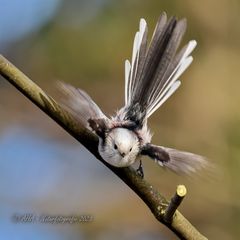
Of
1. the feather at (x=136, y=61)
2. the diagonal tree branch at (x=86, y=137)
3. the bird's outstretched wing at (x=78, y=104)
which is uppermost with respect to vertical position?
the feather at (x=136, y=61)

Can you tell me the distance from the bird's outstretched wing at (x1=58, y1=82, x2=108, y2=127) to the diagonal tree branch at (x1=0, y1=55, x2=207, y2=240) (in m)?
0.04

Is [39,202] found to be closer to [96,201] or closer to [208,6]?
[96,201]

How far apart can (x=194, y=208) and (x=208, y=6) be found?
939mm

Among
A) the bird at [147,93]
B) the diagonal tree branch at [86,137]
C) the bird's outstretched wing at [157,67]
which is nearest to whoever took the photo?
the diagonal tree branch at [86,137]

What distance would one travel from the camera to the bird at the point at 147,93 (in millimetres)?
1072

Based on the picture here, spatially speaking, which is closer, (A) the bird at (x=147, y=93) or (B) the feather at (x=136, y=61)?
(A) the bird at (x=147, y=93)

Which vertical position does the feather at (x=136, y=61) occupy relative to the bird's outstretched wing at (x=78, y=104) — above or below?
above

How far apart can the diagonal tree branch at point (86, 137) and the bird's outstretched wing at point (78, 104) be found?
35 millimetres

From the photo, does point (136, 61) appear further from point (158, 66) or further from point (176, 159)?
point (176, 159)

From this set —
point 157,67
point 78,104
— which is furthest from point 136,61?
point 78,104

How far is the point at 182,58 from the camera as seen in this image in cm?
119

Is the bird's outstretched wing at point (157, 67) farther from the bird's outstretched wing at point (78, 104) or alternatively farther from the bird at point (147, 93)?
the bird's outstretched wing at point (78, 104)

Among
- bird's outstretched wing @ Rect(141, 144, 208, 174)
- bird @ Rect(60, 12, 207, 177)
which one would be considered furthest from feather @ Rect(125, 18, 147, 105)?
bird's outstretched wing @ Rect(141, 144, 208, 174)

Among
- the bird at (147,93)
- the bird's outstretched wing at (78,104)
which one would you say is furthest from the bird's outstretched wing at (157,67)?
the bird's outstretched wing at (78,104)
